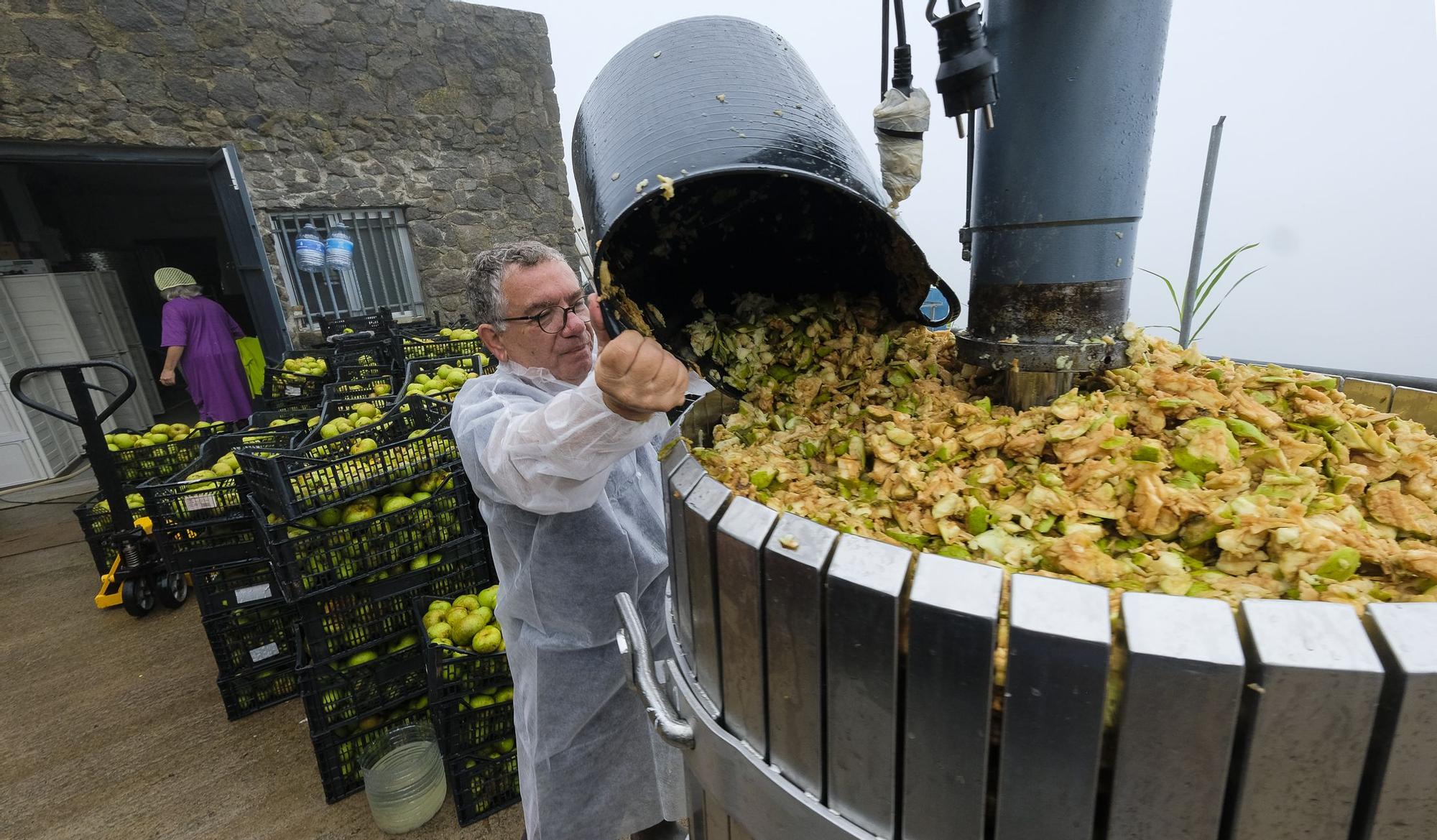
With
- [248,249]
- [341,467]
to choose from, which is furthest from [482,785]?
[248,249]

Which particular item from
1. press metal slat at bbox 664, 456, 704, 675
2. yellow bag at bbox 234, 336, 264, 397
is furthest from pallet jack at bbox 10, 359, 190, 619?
press metal slat at bbox 664, 456, 704, 675

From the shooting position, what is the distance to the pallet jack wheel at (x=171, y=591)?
4684mm

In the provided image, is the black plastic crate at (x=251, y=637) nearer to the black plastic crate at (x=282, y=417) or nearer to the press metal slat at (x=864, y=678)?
the black plastic crate at (x=282, y=417)

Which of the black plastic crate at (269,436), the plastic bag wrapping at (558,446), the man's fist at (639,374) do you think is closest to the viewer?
the man's fist at (639,374)

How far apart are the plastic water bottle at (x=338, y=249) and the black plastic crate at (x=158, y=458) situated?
3.11m

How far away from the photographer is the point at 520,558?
2.16m

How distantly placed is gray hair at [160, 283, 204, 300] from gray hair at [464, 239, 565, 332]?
6.34 metres

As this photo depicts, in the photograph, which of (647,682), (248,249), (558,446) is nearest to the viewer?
(647,682)


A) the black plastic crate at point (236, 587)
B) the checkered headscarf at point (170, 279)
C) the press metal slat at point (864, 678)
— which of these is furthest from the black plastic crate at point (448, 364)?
the press metal slat at point (864, 678)

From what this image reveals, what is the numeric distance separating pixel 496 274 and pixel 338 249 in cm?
633

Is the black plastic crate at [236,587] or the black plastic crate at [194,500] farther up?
the black plastic crate at [194,500]

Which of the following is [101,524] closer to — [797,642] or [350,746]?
[350,746]

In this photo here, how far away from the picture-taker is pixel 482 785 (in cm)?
291

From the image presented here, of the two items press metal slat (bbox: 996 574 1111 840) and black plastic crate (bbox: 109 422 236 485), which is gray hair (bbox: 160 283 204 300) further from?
press metal slat (bbox: 996 574 1111 840)
